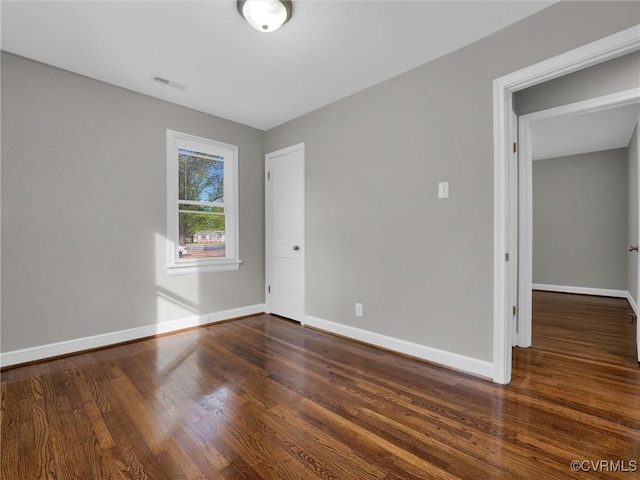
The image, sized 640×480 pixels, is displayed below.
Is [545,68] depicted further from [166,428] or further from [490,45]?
[166,428]

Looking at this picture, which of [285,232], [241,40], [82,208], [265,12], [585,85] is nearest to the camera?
[265,12]

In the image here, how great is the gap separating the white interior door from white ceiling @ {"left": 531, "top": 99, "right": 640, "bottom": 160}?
288cm

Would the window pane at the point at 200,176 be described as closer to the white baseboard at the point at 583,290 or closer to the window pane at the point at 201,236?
the window pane at the point at 201,236

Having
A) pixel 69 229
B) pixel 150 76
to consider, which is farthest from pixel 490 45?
pixel 69 229

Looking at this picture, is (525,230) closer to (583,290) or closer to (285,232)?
(285,232)

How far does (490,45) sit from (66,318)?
13.8ft

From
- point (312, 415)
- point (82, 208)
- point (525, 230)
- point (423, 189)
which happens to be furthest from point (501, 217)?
point (82, 208)

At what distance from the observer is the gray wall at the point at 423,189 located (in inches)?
88.0

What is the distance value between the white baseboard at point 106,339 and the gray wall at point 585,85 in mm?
3921

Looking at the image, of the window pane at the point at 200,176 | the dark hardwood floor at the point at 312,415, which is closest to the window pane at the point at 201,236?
the window pane at the point at 200,176

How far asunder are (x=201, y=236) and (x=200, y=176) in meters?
0.73

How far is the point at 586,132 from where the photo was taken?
183 inches

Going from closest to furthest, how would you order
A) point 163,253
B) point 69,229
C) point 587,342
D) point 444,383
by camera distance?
point 444,383
point 69,229
point 587,342
point 163,253

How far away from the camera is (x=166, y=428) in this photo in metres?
1.74
